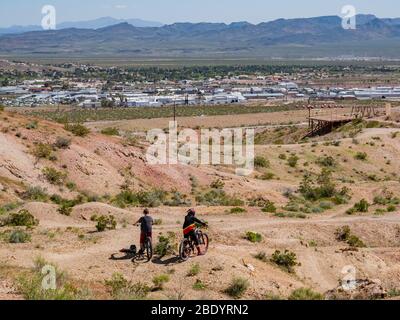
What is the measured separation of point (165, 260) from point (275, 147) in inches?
1174

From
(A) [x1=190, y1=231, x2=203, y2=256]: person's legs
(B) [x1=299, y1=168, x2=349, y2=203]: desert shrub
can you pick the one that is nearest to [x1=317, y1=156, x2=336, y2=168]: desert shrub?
(B) [x1=299, y1=168, x2=349, y2=203]: desert shrub

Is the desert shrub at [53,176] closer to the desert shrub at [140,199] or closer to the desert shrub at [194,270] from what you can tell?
the desert shrub at [140,199]

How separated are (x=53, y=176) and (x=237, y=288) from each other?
51.9ft

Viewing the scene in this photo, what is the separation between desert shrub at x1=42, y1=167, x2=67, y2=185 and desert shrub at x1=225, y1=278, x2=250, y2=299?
15.5 metres

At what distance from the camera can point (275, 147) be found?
4497 centimetres

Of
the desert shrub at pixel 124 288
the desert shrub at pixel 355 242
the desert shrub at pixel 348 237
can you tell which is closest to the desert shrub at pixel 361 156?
the desert shrub at pixel 348 237

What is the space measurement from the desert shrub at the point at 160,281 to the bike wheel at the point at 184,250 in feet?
3.75

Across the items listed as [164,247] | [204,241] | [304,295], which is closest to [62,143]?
[164,247]

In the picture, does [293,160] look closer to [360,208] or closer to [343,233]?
[360,208]

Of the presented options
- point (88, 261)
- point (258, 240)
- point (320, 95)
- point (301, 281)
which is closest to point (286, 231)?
point (258, 240)

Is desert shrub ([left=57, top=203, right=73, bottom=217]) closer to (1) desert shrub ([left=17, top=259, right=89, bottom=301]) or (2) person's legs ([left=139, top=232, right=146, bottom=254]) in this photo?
(2) person's legs ([left=139, top=232, right=146, bottom=254])

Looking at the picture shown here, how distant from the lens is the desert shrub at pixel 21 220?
19953 mm

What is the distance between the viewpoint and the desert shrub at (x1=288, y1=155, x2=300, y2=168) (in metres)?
40.2

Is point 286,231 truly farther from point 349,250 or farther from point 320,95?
point 320,95
